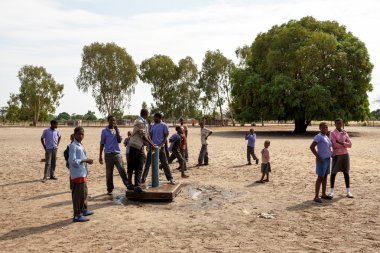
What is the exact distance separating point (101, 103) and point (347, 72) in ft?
138

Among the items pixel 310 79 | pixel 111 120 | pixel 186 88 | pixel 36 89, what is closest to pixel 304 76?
pixel 310 79

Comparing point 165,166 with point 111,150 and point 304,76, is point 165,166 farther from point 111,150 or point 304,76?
point 304,76

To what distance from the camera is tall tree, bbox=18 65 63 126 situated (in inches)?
2832

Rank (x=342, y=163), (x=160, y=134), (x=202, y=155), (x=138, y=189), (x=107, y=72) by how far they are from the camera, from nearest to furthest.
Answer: (x=138, y=189) < (x=342, y=163) < (x=160, y=134) < (x=202, y=155) < (x=107, y=72)

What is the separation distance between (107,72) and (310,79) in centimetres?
3777

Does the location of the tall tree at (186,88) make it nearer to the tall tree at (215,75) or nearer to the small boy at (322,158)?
the tall tree at (215,75)

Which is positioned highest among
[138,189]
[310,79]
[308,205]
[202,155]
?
[310,79]

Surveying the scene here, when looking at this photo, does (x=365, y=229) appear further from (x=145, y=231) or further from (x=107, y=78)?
(x=107, y=78)

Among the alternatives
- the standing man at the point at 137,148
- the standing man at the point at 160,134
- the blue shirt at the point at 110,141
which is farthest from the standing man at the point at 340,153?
the blue shirt at the point at 110,141

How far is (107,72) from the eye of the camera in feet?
202

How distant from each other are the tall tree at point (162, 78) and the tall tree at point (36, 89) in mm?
19196

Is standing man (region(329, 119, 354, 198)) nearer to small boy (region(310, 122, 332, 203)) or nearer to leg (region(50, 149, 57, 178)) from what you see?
small boy (region(310, 122, 332, 203))

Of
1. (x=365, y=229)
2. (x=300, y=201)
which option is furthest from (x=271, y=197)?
(x=365, y=229)

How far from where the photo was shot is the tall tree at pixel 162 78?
70.1 metres
